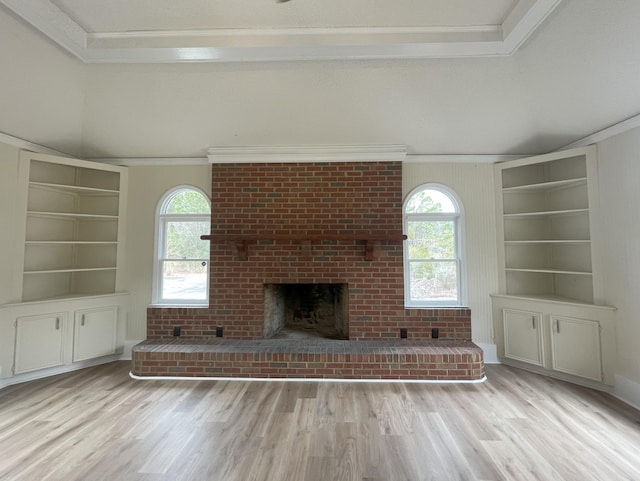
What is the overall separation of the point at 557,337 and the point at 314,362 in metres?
2.62

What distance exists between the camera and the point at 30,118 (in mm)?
3008

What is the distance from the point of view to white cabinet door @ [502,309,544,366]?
327cm

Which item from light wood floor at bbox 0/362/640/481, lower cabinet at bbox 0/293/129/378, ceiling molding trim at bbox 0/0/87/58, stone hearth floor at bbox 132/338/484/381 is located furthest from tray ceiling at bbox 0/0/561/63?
light wood floor at bbox 0/362/640/481

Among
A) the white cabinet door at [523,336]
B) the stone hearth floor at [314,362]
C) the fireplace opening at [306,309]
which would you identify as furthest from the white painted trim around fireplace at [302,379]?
the fireplace opening at [306,309]

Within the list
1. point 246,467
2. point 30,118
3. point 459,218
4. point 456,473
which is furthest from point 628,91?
point 30,118

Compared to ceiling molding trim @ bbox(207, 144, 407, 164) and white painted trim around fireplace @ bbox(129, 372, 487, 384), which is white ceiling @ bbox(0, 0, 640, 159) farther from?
white painted trim around fireplace @ bbox(129, 372, 487, 384)

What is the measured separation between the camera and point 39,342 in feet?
10.3

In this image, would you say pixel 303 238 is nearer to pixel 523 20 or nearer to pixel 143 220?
pixel 143 220

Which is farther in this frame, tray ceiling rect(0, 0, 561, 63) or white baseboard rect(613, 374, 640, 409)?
white baseboard rect(613, 374, 640, 409)

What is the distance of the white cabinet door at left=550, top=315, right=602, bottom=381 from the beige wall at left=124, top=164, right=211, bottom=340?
4.36 meters

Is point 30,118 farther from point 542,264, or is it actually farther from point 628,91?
point 542,264

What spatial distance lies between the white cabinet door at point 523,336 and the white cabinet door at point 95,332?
482 centimetres

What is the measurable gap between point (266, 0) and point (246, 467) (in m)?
3.18

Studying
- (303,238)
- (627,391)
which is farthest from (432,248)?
(627,391)
